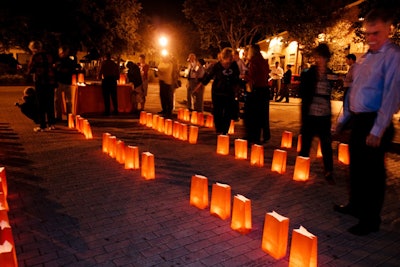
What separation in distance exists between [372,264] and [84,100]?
9.75m

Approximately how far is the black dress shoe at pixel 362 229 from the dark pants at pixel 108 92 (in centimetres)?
882

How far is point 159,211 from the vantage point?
427cm

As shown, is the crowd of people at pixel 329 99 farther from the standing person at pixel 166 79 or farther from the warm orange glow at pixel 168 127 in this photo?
the standing person at pixel 166 79

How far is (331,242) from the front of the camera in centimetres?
364

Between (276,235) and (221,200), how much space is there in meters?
0.95

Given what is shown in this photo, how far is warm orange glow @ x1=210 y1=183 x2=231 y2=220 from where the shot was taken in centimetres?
395

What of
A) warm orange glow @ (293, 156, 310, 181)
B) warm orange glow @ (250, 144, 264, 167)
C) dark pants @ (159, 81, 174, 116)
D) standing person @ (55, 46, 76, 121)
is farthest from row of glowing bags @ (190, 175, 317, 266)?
dark pants @ (159, 81, 174, 116)

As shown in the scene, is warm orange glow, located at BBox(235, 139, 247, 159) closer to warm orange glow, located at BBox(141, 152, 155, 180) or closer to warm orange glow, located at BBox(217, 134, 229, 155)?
warm orange glow, located at BBox(217, 134, 229, 155)

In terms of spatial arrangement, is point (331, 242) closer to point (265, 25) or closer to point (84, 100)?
point (84, 100)

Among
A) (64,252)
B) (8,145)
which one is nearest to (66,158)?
(8,145)

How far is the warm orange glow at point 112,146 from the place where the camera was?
644 cm

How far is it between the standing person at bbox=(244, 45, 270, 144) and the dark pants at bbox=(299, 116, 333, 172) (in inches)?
94.4

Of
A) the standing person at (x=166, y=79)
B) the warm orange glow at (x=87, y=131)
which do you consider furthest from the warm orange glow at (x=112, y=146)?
the standing person at (x=166, y=79)

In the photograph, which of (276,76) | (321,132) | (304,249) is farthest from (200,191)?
(276,76)
